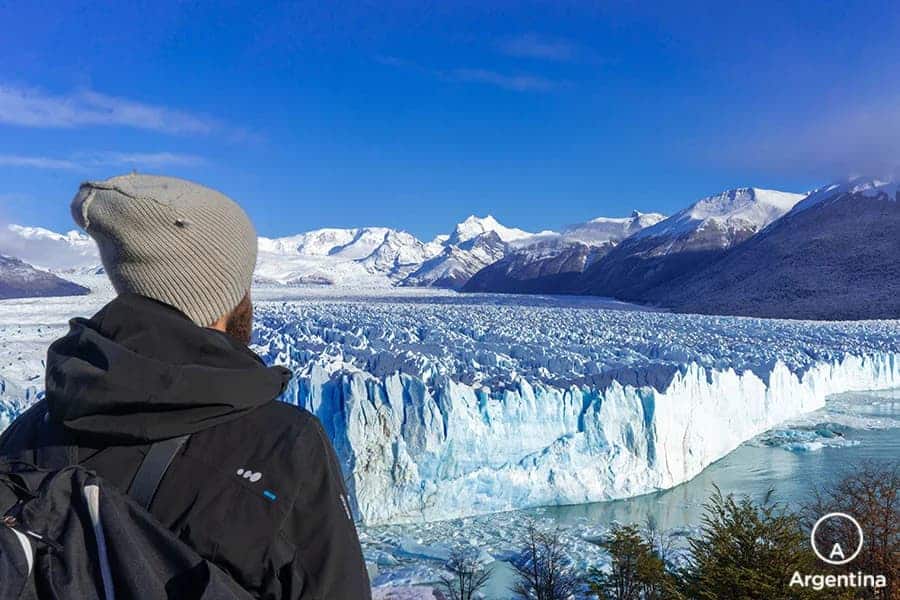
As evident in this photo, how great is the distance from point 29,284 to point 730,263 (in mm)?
55627

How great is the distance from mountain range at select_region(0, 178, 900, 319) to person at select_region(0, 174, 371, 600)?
130ft

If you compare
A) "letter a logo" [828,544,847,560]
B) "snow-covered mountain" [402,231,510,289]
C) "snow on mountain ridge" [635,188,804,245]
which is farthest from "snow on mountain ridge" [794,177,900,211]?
"letter a logo" [828,544,847,560]

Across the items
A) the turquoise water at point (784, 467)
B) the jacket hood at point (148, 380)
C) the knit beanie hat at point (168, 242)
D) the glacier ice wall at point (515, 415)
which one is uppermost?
the knit beanie hat at point (168, 242)

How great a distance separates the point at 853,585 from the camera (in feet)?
18.8

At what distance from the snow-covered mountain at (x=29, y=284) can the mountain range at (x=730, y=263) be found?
42.3 meters

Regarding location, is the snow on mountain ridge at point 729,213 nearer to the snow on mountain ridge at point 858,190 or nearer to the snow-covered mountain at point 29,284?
the snow on mountain ridge at point 858,190

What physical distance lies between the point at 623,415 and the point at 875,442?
267 inches

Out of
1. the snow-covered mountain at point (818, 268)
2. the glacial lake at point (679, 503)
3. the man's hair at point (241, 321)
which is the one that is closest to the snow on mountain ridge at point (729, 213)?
the snow-covered mountain at point (818, 268)

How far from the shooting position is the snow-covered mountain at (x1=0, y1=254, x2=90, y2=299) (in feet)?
176

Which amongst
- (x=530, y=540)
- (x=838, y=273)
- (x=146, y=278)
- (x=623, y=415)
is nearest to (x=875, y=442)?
(x=623, y=415)

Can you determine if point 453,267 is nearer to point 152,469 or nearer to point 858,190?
point 858,190

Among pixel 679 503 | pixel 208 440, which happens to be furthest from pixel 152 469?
pixel 679 503

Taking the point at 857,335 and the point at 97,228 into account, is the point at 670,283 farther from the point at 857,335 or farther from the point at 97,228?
the point at 97,228

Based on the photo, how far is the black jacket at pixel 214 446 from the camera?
A: 0.81m
